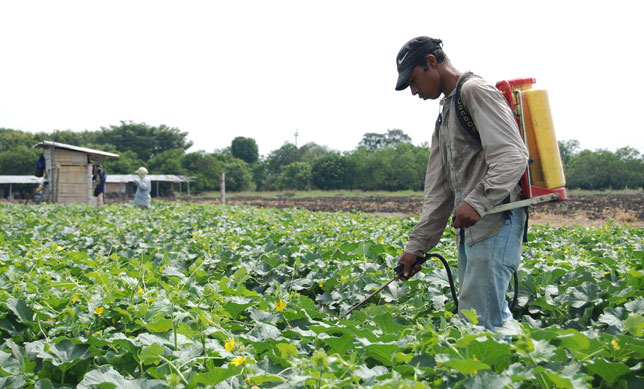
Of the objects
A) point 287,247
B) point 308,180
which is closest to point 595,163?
point 308,180

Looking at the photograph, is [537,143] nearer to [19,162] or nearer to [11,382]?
[11,382]

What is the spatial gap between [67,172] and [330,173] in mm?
54005

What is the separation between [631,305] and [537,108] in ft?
3.87

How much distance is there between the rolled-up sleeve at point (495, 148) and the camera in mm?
2457

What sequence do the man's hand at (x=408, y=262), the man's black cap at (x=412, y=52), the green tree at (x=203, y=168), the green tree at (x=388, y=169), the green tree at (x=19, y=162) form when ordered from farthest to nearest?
1. the green tree at (x=388, y=169)
2. the green tree at (x=203, y=168)
3. the green tree at (x=19, y=162)
4. the man's hand at (x=408, y=262)
5. the man's black cap at (x=412, y=52)

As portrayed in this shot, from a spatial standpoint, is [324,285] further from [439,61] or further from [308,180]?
[308,180]

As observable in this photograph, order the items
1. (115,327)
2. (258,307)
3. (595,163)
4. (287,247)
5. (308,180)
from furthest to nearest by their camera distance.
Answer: (308,180), (595,163), (287,247), (258,307), (115,327)

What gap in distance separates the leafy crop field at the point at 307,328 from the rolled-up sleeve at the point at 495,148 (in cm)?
64

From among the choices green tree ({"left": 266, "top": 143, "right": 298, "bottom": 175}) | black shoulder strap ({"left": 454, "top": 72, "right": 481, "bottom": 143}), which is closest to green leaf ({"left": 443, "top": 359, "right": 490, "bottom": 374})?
black shoulder strap ({"left": 454, "top": 72, "right": 481, "bottom": 143})

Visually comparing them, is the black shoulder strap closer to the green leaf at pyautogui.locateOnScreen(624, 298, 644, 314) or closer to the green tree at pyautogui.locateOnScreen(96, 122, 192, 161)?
the green leaf at pyautogui.locateOnScreen(624, 298, 644, 314)

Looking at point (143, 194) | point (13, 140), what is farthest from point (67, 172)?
point (13, 140)

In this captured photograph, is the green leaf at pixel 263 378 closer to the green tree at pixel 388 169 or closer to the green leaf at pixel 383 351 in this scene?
the green leaf at pixel 383 351

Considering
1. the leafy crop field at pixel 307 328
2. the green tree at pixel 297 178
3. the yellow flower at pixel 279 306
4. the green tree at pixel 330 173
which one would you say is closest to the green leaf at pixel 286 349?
the leafy crop field at pixel 307 328

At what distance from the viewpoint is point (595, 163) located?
191 ft
